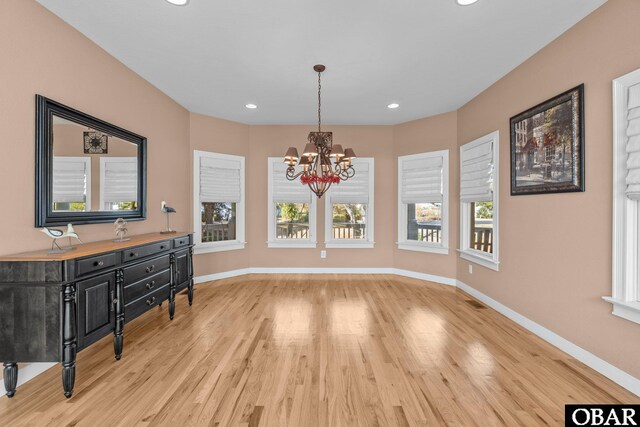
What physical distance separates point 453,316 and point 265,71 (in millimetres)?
3724

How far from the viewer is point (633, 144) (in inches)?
80.2

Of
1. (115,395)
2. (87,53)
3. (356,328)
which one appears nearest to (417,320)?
(356,328)

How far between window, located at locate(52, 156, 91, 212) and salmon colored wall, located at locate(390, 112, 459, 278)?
4.54 m

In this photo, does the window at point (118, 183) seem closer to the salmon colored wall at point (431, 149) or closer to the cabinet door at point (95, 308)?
the cabinet door at point (95, 308)

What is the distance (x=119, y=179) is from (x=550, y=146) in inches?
181

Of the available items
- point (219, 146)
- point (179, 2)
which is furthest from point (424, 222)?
point (179, 2)

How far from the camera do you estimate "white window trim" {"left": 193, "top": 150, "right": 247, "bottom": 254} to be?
189 inches

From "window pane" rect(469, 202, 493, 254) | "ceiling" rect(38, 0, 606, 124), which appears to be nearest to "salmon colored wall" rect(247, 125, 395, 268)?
"ceiling" rect(38, 0, 606, 124)

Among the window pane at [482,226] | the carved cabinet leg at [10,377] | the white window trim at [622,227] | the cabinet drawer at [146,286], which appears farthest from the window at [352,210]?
the carved cabinet leg at [10,377]

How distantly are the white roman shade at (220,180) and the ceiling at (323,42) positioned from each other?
3.90 ft

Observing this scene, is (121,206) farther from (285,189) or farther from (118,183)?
(285,189)

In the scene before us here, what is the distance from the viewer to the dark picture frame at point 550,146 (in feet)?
8.16

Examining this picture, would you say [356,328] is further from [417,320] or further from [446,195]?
[446,195]

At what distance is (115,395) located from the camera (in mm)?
2010
